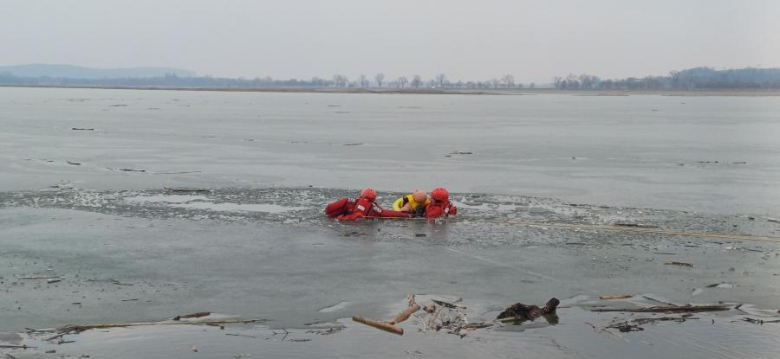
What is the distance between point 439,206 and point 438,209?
65mm

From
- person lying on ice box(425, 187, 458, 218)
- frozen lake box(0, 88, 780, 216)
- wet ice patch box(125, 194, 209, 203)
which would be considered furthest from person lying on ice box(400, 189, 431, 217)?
wet ice patch box(125, 194, 209, 203)

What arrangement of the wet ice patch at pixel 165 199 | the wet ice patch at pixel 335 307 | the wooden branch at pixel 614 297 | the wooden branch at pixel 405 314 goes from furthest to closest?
the wet ice patch at pixel 165 199
the wooden branch at pixel 614 297
the wet ice patch at pixel 335 307
the wooden branch at pixel 405 314

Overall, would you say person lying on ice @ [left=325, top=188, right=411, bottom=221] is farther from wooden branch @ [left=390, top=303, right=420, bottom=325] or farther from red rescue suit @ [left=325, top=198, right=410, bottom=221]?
wooden branch @ [left=390, top=303, right=420, bottom=325]

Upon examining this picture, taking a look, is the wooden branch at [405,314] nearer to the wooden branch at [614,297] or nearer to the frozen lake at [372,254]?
the frozen lake at [372,254]

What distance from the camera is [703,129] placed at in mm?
40688

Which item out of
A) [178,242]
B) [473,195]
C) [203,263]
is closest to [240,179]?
[473,195]

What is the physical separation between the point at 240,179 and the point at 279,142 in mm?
11550

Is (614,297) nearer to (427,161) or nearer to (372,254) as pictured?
(372,254)

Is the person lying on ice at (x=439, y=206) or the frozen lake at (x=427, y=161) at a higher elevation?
the person lying on ice at (x=439, y=206)

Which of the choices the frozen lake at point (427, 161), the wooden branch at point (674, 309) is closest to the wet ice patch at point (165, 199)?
the frozen lake at point (427, 161)

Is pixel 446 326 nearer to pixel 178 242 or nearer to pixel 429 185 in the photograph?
pixel 178 242

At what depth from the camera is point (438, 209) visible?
13969mm

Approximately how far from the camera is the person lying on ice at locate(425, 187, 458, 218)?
13867 millimetres

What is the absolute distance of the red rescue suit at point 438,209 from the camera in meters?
13.9
